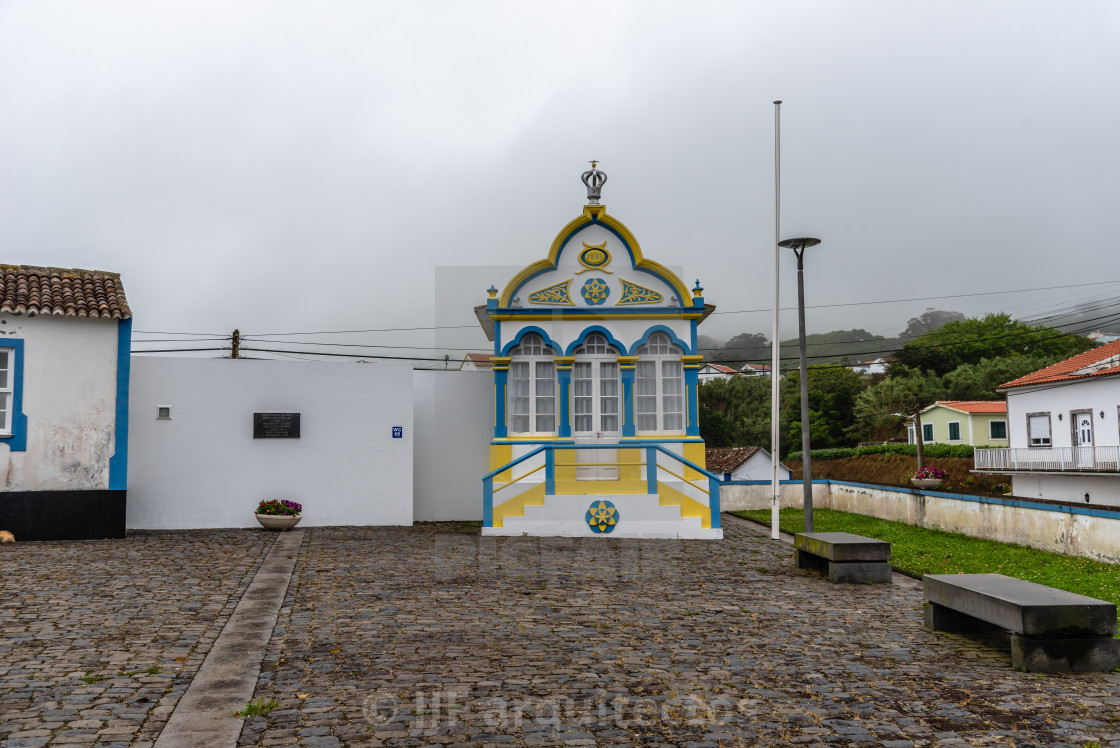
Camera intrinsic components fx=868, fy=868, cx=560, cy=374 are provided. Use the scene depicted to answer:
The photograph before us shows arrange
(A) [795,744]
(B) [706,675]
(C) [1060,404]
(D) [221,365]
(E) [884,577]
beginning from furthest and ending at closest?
(C) [1060,404], (D) [221,365], (E) [884,577], (B) [706,675], (A) [795,744]

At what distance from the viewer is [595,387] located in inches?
648

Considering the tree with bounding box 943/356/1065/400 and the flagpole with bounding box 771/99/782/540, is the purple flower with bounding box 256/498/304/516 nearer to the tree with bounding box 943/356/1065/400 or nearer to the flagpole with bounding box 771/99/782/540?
the flagpole with bounding box 771/99/782/540

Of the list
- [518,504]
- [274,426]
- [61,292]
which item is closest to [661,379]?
[518,504]

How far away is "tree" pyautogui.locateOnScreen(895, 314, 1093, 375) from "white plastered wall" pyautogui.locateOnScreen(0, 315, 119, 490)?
62423mm

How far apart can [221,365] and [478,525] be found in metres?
5.72

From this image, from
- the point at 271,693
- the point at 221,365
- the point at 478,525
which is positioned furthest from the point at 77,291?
the point at 271,693

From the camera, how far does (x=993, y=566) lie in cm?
1260

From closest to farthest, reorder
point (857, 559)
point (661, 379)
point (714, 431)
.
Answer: point (857, 559) → point (661, 379) → point (714, 431)

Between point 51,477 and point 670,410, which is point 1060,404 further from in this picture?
point 51,477

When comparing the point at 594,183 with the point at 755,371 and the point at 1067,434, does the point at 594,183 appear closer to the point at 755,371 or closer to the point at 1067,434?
the point at 1067,434

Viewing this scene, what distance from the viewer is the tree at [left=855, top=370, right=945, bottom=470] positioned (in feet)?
189

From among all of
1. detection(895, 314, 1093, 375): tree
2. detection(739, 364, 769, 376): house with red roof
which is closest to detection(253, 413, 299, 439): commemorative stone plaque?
detection(895, 314, 1093, 375): tree

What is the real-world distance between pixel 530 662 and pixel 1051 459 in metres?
29.5

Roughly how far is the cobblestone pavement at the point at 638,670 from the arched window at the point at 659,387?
592 centimetres
